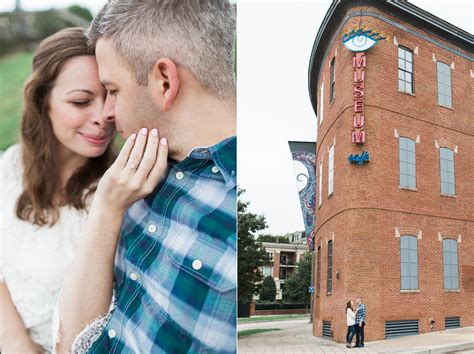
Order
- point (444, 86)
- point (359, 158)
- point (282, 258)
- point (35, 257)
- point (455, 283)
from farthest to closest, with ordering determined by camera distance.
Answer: point (444, 86)
point (455, 283)
point (359, 158)
point (282, 258)
point (35, 257)

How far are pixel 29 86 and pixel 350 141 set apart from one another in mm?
1247

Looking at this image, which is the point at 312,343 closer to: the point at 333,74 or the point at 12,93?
the point at 333,74

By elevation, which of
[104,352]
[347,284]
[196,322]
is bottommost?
[104,352]

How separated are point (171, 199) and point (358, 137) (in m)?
0.81

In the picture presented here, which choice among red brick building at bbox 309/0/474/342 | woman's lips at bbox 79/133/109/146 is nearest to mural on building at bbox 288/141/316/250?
red brick building at bbox 309/0/474/342

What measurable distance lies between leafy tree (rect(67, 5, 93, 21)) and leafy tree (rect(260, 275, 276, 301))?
1160mm

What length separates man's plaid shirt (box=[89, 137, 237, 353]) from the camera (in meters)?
1.73

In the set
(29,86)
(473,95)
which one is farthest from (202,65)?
(473,95)

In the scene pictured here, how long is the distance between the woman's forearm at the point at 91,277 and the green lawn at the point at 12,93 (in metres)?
0.47

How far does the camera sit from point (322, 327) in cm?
199

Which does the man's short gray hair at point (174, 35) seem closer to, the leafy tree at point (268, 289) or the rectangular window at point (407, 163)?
the leafy tree at point (268, 289)

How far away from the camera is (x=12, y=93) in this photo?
1903 millimetres

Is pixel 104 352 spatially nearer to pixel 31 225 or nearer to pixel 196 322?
pixel 196 322

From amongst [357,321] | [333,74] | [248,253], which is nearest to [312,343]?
[357,321]
